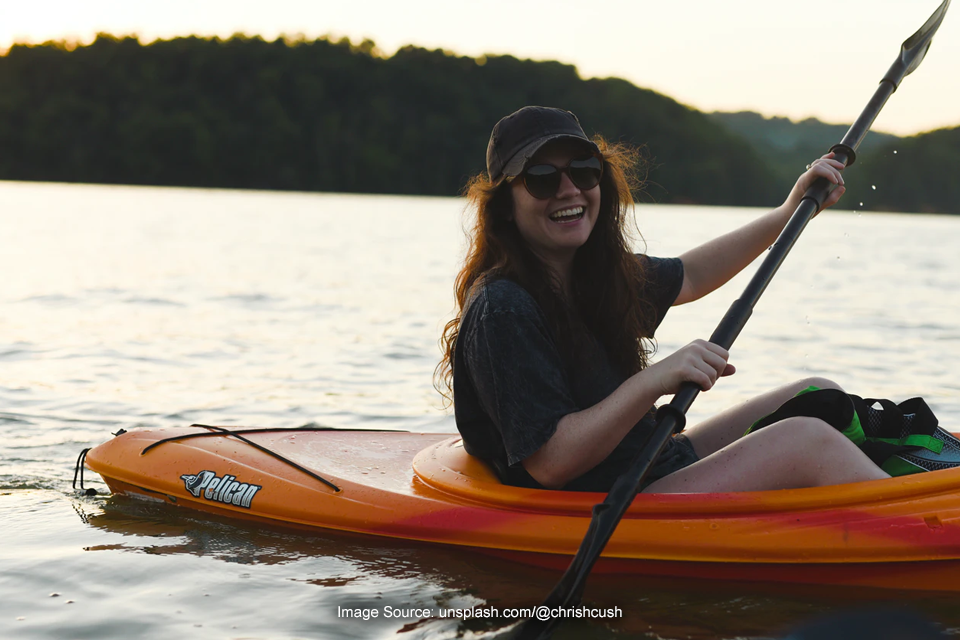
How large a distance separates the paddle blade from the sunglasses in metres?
1.68

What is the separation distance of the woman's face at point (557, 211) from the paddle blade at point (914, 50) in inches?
66.1

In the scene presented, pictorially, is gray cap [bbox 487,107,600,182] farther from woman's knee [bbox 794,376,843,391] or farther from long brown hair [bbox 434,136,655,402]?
woman's knee [bbox 794,376,843,391]

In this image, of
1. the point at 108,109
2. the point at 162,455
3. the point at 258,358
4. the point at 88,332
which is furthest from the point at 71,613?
the point at 108,109

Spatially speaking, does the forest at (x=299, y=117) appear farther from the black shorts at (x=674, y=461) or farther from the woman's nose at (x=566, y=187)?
the woman's nose at (x=566, y=187)

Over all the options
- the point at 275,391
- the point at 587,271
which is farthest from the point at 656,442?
the point at 275,391

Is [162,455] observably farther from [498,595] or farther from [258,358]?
[258,358]

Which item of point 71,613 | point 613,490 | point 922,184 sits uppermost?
point 922,184

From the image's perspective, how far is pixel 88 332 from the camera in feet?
26.4

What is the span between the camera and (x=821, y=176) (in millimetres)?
3123

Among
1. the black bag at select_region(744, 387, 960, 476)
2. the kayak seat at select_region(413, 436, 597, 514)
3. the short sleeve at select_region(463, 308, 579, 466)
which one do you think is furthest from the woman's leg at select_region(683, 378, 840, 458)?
the short sleeve at select_region(463, 308, 579, 466)

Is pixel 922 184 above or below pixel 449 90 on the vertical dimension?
below

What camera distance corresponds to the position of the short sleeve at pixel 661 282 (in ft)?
10.2

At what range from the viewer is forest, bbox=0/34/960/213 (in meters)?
50.7

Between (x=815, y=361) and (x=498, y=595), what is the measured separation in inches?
234
